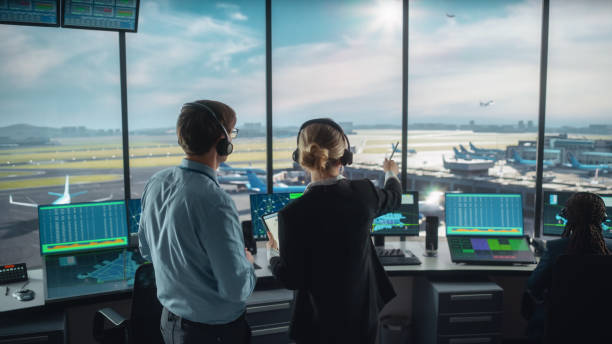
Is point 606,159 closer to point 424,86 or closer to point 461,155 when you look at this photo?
point 461,155

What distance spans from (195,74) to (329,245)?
27.0 metres

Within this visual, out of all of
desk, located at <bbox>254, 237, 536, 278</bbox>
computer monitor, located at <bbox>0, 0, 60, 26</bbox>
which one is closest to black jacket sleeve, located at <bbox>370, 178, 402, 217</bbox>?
desk, located at <bbox>254, 237, 536, 278</bbox>

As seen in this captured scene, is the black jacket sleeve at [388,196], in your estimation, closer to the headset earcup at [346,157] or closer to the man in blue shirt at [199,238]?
the headset earcup at [346,157]

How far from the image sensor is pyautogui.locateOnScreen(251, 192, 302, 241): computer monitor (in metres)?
2.86

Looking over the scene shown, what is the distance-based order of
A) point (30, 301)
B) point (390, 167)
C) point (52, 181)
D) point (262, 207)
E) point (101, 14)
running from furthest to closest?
point (52, 181) < point (262, 207) < point (101, 14) < point (30, 301) < point (390, 167)

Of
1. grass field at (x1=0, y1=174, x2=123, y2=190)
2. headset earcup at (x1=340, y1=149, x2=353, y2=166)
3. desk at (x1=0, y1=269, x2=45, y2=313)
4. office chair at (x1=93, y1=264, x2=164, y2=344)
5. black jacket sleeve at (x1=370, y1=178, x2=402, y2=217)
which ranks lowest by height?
grass field at (x1=0, y1=174, x2=123, y2=190)

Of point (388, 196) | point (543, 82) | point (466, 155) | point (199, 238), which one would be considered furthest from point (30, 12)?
point (466, 155)

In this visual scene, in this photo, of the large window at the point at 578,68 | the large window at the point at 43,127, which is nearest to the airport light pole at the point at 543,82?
the large window at the point at 578,68

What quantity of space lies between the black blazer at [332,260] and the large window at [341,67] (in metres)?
1.50

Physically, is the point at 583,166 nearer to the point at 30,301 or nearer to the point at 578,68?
the point at 578,68

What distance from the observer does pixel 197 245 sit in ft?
3.52

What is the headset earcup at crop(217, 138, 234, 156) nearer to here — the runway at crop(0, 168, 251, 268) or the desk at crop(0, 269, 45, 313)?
the desk at crop(0, 269, 45, 313)

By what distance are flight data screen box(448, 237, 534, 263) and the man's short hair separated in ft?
7.04

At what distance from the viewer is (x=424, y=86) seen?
3.42m
